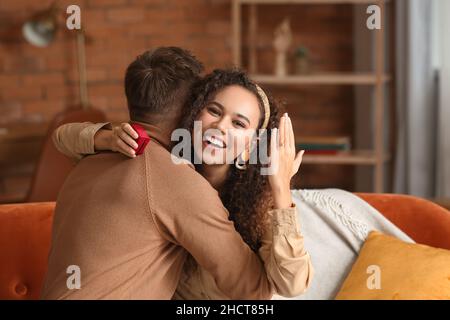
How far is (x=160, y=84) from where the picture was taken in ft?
3.98

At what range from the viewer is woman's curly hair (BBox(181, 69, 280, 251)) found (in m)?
1.25

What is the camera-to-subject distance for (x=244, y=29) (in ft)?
12.4

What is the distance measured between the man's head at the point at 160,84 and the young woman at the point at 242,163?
26 mm

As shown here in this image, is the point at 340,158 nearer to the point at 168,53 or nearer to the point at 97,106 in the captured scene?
the point at 97,106

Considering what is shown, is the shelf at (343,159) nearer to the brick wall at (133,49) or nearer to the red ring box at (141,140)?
the brick wall at (133,49)

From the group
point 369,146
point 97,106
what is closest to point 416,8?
point 369,146

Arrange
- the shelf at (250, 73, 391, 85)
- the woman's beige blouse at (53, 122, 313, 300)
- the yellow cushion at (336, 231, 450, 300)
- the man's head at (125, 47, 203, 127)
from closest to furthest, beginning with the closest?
the woman's beige blouse at (53, 122, 313, 300)
the man's head at (125, 47, 203, 127)
the yellow cushion at (336, 231, 450, 300)
the shelf at (250, 73, 391, 85)

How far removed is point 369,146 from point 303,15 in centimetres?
75

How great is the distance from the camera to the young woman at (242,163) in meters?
1.09

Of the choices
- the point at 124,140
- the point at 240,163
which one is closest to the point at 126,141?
the point at 124,140

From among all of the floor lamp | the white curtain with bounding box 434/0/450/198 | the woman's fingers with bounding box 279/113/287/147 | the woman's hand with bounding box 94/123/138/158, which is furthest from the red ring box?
the floor lamp

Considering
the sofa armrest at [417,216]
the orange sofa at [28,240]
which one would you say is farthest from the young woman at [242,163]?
the sofa armrest at [417,216]

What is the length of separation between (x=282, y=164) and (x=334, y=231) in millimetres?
850

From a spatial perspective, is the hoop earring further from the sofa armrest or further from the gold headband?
the sofa armrest
